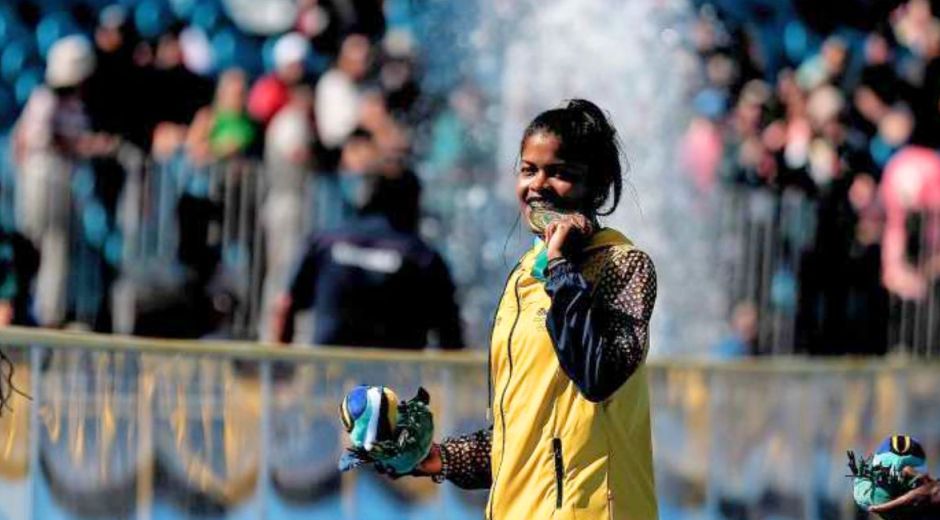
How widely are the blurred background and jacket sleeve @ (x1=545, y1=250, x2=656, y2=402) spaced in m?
3.06

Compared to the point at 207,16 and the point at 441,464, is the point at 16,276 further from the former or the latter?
the point at 441,464

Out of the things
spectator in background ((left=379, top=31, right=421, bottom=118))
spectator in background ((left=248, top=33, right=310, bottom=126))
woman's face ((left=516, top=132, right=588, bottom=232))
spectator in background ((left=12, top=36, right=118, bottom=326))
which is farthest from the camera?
spectator in background ((left=379, top=31, right=421, bottom=118))

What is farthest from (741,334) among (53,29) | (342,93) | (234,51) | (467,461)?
(467,461)

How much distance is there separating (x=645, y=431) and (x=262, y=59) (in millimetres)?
9827

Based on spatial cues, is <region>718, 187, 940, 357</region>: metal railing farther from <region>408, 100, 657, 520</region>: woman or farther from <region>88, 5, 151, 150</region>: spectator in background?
<region>408, 100, 657, 520</region>: woman

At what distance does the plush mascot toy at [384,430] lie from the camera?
16.9 feet

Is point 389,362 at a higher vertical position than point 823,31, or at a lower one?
lower

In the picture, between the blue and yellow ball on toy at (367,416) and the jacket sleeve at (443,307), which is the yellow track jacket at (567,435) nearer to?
the blue and yellow ball on toy at (367,416)

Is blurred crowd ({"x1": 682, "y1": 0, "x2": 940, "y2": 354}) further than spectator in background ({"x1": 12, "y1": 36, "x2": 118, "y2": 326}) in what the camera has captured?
Yes

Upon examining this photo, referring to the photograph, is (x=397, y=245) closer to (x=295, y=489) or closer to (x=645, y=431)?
(x=295, y=489)

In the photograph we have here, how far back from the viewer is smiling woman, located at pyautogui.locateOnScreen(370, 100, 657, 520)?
4777 millimetres

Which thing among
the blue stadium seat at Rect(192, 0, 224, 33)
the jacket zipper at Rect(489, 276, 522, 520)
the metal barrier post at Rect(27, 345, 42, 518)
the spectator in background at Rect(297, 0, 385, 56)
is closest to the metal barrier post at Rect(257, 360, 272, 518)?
the metal barrier post at Rect(27, 345, 42, 518)

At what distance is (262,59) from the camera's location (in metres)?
14.6

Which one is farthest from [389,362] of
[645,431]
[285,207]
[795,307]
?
[795,307]
